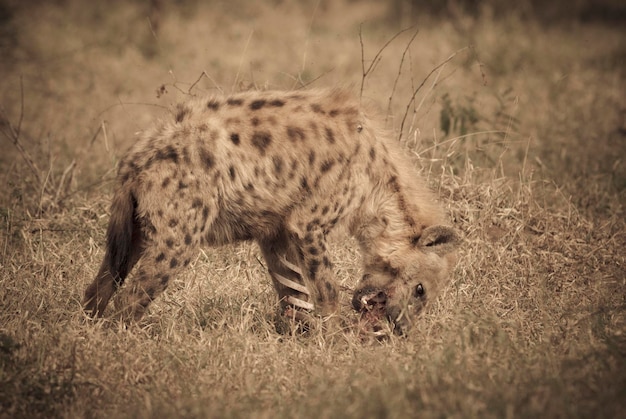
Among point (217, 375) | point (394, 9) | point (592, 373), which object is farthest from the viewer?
point (394, 9)

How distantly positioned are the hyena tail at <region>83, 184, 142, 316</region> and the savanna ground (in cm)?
15

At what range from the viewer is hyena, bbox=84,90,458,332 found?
426 cm

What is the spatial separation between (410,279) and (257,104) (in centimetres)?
129

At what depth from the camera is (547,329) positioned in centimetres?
446

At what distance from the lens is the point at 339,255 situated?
5797 millimetres

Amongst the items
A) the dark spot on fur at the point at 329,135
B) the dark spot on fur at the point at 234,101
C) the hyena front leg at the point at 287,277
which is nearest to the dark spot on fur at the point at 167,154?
the dark spot on fur at the point at 234,101

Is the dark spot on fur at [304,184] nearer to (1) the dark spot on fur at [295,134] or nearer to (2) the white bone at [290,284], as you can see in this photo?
(1) the dark spot on fur at [295,134]

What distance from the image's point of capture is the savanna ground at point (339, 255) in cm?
375

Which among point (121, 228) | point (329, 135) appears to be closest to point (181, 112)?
point (121, 228)

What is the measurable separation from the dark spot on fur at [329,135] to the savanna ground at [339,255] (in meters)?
0.72

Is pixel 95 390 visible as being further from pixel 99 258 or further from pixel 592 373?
pixel 592 373

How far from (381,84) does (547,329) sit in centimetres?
573

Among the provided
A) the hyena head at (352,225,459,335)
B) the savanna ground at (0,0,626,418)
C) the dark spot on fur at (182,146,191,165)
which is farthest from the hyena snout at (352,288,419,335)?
the dark spot on fur at (182,146,191,165)

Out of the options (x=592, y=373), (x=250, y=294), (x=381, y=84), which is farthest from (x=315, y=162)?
(x=381, y=84)
